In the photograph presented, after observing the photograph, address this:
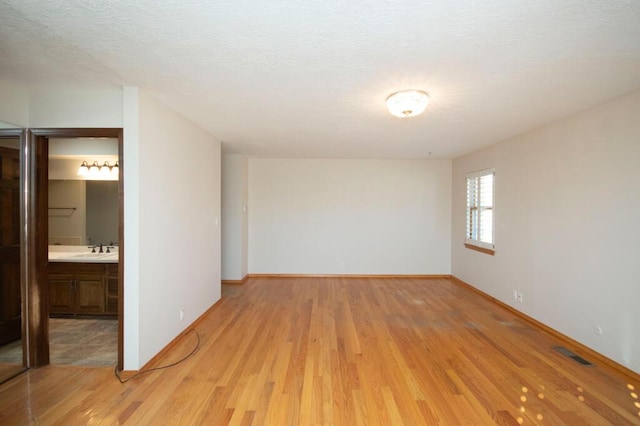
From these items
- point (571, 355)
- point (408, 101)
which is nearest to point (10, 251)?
point (408, 101)

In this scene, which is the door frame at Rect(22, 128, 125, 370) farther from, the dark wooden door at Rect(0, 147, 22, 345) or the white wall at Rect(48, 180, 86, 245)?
the white wall at Rect(48, 180, 86, 245)

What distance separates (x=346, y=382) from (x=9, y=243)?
3552 millimetres

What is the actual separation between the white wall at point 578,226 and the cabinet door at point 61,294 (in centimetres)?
597

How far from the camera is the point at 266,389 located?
7.68ft

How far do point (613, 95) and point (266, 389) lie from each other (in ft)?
13.0

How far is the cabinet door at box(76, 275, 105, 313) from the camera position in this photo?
12.4 feet

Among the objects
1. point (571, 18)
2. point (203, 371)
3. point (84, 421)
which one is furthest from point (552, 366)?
point (84, 421)

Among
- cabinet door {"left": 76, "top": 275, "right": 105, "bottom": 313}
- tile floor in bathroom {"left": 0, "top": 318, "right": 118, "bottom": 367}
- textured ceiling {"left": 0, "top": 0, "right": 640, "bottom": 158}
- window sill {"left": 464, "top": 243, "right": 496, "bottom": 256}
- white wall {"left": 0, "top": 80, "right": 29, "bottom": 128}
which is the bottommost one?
tile floor in bathroom {"left": 0, "top": 318, "right": 118, "bottom": 367}

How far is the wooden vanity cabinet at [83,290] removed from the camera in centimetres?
374

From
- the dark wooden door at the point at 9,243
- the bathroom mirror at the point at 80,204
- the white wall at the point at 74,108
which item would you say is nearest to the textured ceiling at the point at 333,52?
the white wall at the point at 74,108

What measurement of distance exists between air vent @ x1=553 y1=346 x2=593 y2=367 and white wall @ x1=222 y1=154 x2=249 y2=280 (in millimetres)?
4844

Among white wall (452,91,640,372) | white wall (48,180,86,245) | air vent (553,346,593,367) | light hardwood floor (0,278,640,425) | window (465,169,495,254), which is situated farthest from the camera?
window (465,169,495,254)

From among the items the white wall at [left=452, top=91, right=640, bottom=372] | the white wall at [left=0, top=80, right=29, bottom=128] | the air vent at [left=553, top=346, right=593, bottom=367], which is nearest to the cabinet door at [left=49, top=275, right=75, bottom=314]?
the white wall at [left=0, top=80, right=29, bottom=128]

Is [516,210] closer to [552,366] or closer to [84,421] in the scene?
[552,366]
